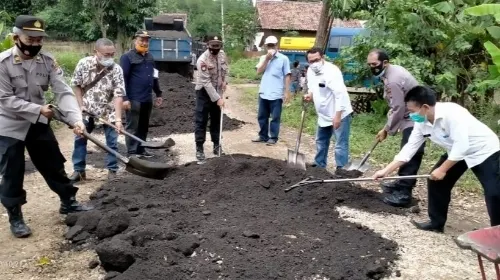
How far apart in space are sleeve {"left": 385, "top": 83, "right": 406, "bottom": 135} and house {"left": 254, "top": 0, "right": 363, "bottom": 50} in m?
30.4

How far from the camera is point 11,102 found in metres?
4.35

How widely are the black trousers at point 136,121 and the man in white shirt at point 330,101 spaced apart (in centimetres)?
233

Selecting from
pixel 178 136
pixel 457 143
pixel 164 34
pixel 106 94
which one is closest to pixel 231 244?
pixel 457 143

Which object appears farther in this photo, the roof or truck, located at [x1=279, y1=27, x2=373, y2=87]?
the roof

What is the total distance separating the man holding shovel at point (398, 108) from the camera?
17.6ft

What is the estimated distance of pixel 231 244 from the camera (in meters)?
4.09

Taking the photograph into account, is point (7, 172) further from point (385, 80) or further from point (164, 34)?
point (164, 34)

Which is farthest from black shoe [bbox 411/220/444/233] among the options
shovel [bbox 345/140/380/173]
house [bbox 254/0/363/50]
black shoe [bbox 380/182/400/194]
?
house [bbox 254/0/363/50]

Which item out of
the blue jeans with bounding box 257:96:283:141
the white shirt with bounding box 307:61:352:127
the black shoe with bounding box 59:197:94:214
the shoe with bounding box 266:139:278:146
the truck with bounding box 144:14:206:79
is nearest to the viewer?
the black shoe with bounding box 59:197:94:214

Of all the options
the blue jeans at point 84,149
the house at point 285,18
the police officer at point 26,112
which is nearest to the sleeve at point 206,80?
the blue jeans at point 84,149

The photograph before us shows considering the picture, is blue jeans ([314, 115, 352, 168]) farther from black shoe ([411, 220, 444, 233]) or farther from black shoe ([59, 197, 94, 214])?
black shoe ([59, 197, 94, 214])

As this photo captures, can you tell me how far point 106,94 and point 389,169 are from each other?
11.6 ft

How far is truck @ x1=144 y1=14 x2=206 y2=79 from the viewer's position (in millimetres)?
16141

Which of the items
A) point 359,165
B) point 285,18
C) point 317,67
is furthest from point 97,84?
point 285,18
